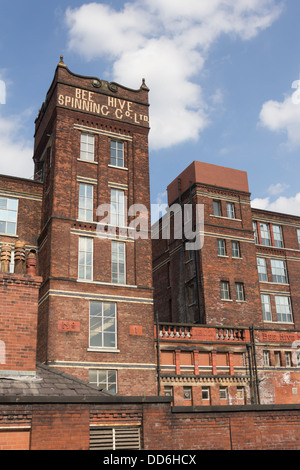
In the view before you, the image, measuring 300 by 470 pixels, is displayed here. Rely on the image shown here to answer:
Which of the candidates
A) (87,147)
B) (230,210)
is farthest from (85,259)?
(230,210)

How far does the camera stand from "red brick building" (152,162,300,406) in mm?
28203

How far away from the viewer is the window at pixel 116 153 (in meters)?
30.2

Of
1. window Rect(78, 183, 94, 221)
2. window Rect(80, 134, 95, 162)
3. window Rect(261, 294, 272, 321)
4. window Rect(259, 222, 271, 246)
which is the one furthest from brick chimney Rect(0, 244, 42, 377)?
window Rect(259, 222, 271, 246)

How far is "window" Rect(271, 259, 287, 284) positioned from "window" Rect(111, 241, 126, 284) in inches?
565

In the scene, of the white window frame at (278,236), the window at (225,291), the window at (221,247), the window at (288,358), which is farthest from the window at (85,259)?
the white window frame at (278,236)

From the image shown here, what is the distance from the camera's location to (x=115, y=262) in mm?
27906

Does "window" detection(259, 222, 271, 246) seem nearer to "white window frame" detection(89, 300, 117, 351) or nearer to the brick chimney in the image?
"white window frame" detection(89, 300, 117, 351)

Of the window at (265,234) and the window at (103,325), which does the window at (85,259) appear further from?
the window at (265,234)

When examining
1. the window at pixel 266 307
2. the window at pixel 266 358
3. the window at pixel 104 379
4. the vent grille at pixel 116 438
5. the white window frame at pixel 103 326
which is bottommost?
the vent grille at pixel 116 438

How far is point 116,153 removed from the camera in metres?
30.4

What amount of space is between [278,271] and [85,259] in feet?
55.9

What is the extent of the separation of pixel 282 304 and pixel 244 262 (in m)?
5.33

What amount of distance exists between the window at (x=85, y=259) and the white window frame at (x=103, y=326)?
1.51 meters
